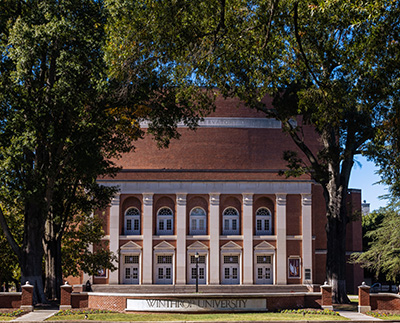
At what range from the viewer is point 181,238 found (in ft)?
172

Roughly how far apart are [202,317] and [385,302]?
29.9 feet

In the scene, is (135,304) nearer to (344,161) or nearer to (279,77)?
(279,77)

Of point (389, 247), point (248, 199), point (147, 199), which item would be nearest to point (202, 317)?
point (389, 247)

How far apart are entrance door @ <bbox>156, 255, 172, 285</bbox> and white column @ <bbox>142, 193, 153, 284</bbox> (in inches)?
30.3

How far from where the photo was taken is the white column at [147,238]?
169ft

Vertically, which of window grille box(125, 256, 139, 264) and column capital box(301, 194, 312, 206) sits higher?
column capital box(301, 194, 312, 206)

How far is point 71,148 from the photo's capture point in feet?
84.2

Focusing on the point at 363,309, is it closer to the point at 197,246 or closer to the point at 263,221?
the point at 197,246

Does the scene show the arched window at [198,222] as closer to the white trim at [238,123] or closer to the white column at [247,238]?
the white column at [247,238]

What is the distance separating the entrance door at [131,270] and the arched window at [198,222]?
5.65 metres

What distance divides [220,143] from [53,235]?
91.2 feet

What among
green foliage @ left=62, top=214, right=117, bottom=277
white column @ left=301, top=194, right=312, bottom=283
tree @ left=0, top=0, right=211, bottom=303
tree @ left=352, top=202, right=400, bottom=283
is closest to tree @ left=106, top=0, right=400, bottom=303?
tree @ left=0, top=0, right=211, bottom=303

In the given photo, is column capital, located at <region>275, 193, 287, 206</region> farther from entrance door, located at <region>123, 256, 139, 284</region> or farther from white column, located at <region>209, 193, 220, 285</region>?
entrance door, located at <region>123, 256, 139, 284</region>

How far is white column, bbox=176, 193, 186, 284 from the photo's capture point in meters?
51.5
